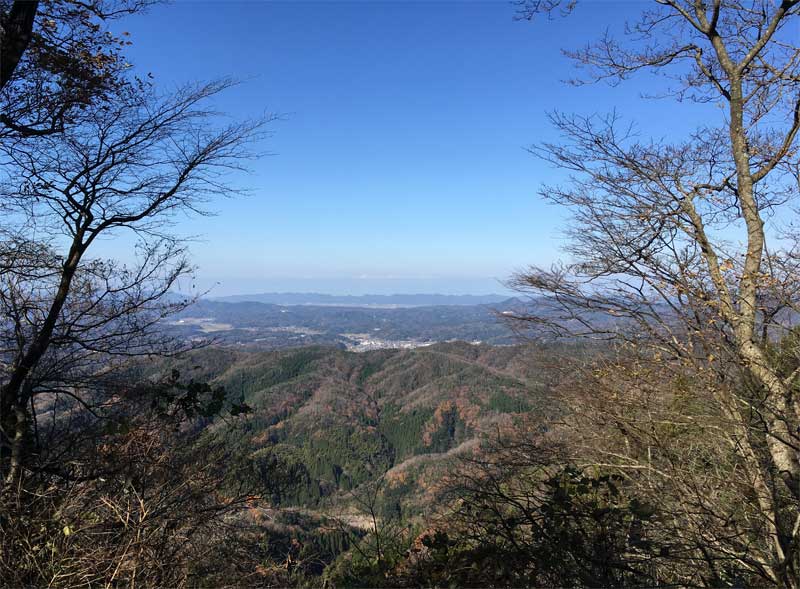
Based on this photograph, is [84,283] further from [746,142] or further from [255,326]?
[255,326]

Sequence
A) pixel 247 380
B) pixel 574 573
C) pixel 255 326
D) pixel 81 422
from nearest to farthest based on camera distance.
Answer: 1. pixel 574 573
2. pixel 81 422
3. pixel 247 380
4. pixel 255 326

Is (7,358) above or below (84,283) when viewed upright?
below

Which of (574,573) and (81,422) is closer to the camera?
(574,573)

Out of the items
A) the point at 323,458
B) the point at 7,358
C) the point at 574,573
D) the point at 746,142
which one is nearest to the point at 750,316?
the point at 746,142

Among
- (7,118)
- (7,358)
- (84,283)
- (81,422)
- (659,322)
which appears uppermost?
(7,118)

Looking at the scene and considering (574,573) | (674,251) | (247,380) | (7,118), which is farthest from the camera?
(247,380)

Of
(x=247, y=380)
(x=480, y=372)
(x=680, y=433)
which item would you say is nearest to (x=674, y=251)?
(x=680, y=433)
